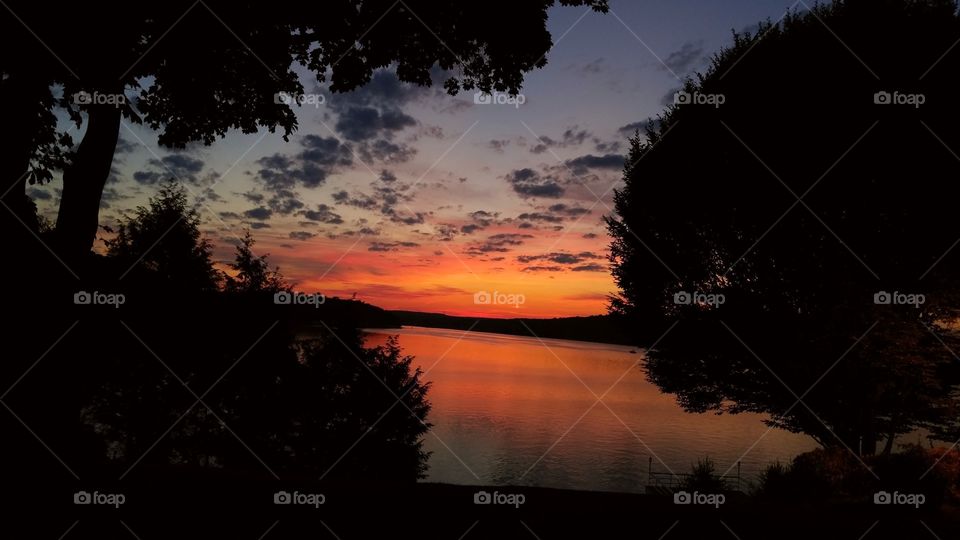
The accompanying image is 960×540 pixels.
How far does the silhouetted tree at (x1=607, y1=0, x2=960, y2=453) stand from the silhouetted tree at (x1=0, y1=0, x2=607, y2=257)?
1044cm

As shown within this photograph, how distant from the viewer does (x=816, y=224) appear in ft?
57.8

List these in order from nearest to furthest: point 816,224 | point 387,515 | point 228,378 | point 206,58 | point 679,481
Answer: point 387,515 → point 206,58 → point 816,224 → point 679,481 → point 228,378

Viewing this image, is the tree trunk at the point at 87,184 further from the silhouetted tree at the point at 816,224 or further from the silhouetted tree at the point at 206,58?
the silhouetted tree at the point at 816,224

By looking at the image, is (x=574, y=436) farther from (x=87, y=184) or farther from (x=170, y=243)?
(x=87, y=184)

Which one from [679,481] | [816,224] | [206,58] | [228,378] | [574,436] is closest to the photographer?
[206,58]

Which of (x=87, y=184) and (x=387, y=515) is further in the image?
(x=87, y=184)

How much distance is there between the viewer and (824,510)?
31.5ft

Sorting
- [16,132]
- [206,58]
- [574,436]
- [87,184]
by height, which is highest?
[206,58]

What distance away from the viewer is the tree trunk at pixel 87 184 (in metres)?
8.38

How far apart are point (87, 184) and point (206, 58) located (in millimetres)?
2716

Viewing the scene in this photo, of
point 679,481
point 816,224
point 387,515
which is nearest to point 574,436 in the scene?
point 679,481

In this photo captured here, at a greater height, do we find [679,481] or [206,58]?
[206,58]

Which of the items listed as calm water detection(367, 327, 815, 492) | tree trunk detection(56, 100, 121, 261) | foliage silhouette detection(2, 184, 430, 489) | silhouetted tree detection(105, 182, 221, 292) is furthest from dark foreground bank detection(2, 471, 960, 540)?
calm water detection(367, 327, 815, 492)

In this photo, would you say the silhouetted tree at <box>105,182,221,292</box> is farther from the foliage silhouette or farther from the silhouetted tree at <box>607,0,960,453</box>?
the silhouetted tree at <box>607,0,960,453</box>
